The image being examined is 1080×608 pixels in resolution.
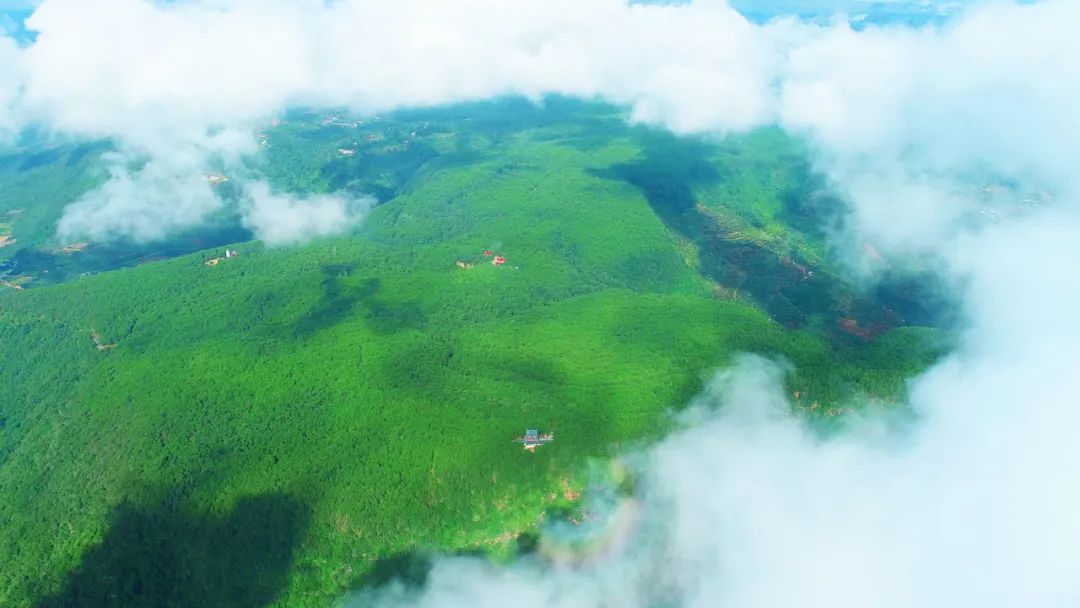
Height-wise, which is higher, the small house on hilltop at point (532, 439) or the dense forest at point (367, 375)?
the small house on hilltop at point (532, 439)

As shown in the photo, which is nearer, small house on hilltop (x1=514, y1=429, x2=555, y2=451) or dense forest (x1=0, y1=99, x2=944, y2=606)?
dense forest (x1=0, y1=99, x2=944, y2=606)

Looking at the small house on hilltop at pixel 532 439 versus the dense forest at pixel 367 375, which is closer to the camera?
the dense forest at pixel 367 375

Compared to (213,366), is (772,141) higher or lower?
lower

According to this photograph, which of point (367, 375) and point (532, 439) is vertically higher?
point (532, 439)

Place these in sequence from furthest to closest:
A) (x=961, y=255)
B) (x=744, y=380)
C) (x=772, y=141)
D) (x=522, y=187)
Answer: (x=772, y=141) → (x=522, y=187) → (x=961, y=255) → (x=744, y=380)

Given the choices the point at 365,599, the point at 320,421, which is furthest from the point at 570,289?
the point at 365,599

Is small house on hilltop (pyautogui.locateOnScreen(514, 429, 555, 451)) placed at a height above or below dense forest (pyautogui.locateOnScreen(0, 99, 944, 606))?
above

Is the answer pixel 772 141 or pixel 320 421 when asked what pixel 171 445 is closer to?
pixel 320 421

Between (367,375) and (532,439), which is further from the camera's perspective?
(367,375)
